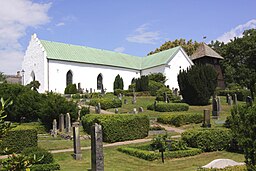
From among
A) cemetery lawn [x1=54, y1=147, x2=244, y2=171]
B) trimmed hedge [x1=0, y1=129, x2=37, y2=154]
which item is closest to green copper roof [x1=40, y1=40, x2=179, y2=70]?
trimmed hedge [x1=0, y1=129, x2=37, y2=154]

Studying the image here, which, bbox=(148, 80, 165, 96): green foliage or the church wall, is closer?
bbox=(148, 80, 165, 96): green foliage

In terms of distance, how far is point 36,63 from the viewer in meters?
48.6

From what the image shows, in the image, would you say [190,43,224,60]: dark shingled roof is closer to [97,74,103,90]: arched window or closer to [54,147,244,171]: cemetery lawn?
[97,74,103,90]: arched window

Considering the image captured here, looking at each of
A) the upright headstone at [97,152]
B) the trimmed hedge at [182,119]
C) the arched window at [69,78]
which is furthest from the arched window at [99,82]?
the upright headstone at [97,152]

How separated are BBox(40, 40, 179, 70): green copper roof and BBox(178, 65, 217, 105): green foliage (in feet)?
58.0

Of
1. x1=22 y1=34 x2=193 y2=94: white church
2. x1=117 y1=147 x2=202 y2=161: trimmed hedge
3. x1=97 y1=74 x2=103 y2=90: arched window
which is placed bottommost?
x1=117 y1=147 x2=202 y2=161: trimmed hedge

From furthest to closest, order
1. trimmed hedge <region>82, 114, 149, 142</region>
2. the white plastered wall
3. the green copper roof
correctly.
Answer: the green copper roof < the white plastered wall < trimmed hedge <region>82, 114, 149, 142</region>

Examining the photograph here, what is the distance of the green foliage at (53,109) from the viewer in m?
22.4

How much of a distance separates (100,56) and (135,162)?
43608mm

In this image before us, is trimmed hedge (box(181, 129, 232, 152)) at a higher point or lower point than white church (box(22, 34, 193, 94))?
lower

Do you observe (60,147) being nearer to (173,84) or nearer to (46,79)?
(46,79)

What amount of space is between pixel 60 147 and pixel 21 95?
38.7ft

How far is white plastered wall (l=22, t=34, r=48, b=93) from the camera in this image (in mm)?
46625

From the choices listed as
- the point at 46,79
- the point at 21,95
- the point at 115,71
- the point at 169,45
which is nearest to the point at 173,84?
the point at 115,71
